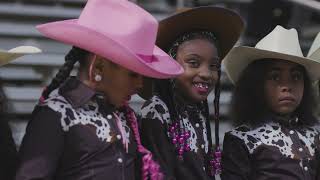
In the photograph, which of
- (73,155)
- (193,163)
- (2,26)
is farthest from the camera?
(2,26)

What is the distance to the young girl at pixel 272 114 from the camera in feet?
9.72

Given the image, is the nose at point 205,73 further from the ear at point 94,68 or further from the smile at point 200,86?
the ear at point 94,68

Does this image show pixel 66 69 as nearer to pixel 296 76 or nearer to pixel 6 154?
pixel 6 154

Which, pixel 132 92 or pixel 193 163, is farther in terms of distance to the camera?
pixel 193 163

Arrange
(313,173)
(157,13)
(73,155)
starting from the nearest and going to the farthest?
(73,155) → (313,173) → (157,13)

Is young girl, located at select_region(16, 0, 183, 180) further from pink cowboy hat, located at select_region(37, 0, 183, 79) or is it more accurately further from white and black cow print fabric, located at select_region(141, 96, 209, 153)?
white and black cow print fabric, located at select_region(141, 96, 209, 153)

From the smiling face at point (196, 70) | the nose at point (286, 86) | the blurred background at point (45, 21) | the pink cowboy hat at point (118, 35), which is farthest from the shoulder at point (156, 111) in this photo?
the blurred background at point (45, 21)

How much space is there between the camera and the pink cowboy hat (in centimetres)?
237

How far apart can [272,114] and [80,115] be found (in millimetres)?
1061

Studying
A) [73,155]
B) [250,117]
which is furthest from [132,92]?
[250,117]

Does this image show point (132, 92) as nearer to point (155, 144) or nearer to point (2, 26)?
point (155, 144)

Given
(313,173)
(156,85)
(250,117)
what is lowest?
(313,173)

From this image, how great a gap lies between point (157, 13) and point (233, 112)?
10.1ft

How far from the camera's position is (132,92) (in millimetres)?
2551
